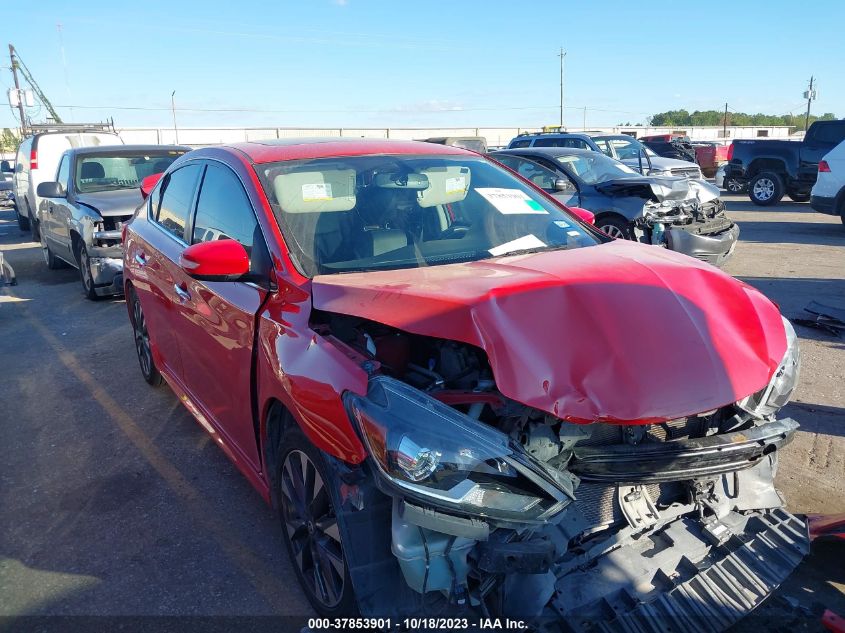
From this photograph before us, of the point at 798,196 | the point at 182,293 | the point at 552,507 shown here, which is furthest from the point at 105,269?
the point at 798,196

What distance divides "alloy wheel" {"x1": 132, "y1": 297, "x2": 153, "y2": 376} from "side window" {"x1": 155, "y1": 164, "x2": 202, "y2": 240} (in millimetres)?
946

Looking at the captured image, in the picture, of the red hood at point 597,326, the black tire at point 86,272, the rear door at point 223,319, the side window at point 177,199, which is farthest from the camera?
the black tire at point 86,272

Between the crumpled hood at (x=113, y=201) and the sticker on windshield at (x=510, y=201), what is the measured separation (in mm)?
5501

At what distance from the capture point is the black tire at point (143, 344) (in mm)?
5020

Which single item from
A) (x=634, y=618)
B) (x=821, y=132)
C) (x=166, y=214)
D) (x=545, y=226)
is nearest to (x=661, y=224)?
(x=545, y=226)

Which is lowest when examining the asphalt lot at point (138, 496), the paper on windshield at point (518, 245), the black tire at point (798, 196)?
the asphalt lot at point (138, 496)

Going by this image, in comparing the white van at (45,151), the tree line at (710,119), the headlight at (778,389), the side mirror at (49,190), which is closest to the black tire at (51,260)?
the side mirror at (49,190)

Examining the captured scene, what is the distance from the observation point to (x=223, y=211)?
335cm

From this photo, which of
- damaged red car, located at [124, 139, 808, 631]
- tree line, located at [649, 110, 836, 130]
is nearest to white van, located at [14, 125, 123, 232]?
damaged red car, located at [124, 139, 808, 631]

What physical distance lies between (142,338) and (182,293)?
1.75 meters

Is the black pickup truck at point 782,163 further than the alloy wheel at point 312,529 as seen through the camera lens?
Yes

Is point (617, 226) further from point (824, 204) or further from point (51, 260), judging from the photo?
A: point (51, 260)

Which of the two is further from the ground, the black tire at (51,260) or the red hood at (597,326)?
the red hood at (597,326)

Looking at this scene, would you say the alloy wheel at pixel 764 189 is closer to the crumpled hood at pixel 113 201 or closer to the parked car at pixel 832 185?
the parked car at pixel 832 185
